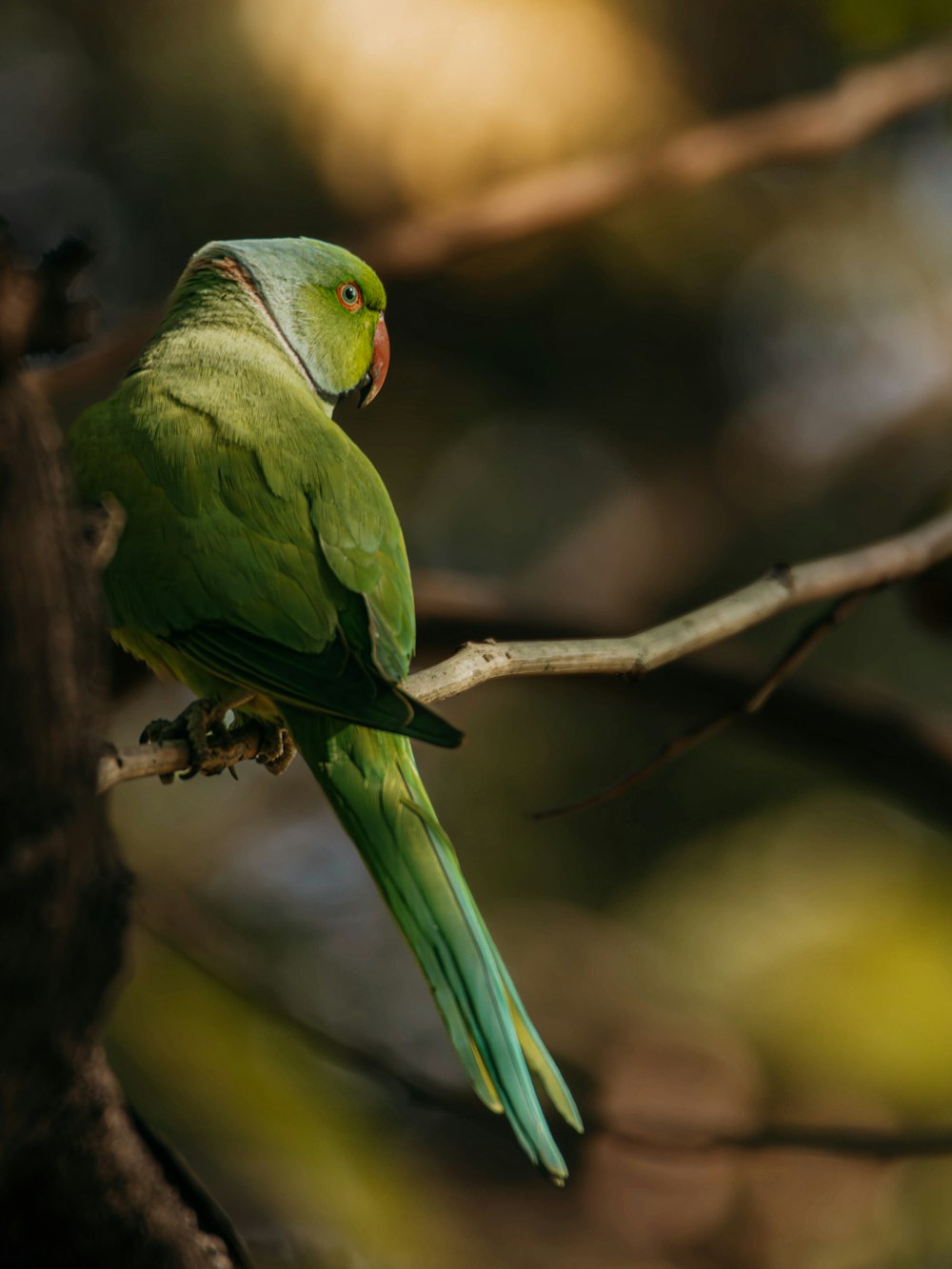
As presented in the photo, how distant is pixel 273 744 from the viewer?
2.51 m

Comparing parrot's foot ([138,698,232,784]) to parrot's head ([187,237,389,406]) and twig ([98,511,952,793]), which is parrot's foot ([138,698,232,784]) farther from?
parrot's head ([187,237,389,406])

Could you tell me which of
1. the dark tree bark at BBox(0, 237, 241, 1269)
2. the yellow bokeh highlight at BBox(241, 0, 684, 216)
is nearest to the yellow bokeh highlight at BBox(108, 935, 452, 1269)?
the dark tree bark at BBox(0, 237, 241, 1269)

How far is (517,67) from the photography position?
276 inches

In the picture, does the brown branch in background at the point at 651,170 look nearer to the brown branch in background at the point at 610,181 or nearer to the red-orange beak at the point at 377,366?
the brown branch in background at the point at 610,181

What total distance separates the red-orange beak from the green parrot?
2.14ft

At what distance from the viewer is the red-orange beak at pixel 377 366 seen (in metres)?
3.44

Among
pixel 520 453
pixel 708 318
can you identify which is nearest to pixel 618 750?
pixel 520 453

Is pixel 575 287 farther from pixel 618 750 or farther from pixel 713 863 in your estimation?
pixel 713 863

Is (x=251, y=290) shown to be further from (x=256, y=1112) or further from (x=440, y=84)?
(x=440, y=84)

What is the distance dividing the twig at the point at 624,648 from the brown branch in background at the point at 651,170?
226cm

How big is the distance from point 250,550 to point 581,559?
5.86 meters

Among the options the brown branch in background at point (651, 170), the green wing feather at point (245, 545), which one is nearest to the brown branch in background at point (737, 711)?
the green wing feather at point (245, 545)

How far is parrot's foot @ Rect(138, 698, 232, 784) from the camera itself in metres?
2.11

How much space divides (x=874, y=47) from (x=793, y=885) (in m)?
4.10
